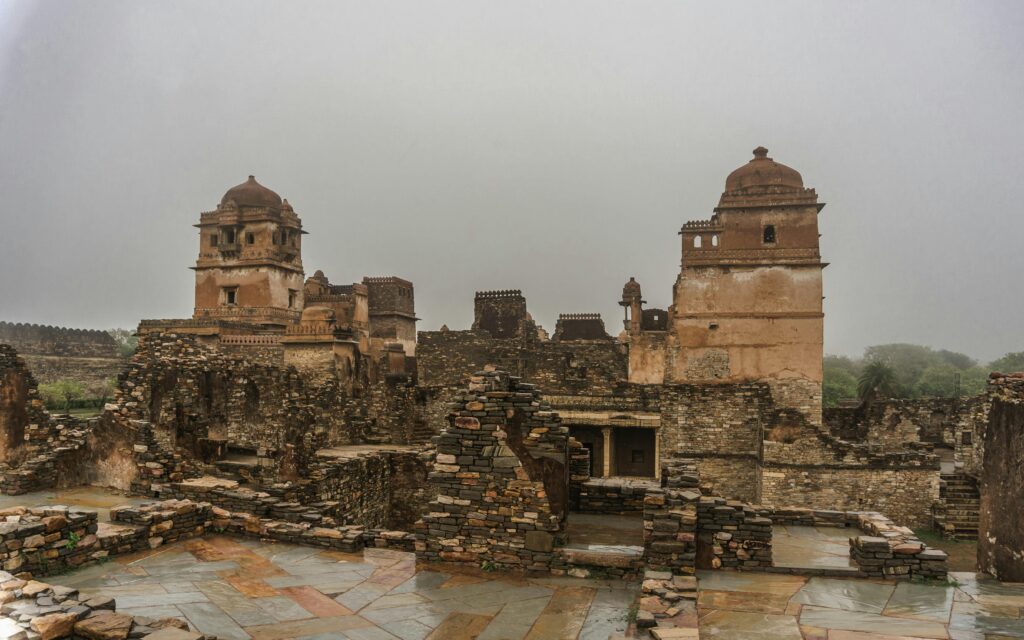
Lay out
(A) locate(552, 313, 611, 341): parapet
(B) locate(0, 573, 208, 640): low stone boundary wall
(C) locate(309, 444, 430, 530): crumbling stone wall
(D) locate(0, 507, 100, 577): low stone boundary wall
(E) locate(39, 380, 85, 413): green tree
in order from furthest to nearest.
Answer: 1. (A) locate(552, 313, 611, 341): parapet
2. (E) locate(39, 380, 85, 413): green tree
3. (C) locate(309, 444, 430, 530): crumbling stone wall
4. (D) locate(0, 507, 100, 577): low stone boundary wall
5. (B) locate(0, 573, 208, 640): low stone boundary wall

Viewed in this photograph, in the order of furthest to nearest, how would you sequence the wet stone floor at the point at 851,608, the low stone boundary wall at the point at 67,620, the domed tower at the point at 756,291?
the domed tower at the point at 756,291
the wet stone floor at the point at 851,608
the low stone boundary wall at the point at 67,620

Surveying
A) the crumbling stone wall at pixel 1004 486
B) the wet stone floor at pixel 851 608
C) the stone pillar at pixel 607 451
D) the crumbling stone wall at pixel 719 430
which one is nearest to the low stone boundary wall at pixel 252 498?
the wet stone floor at pixel 851 608

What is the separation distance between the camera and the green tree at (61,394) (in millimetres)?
27406

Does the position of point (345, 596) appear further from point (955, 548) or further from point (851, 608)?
point (955, 548)

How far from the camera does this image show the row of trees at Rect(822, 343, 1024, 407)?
131 ft

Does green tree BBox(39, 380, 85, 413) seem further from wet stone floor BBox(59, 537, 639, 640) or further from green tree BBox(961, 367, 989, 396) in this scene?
green tree BBox(961, 367, 989, 396)

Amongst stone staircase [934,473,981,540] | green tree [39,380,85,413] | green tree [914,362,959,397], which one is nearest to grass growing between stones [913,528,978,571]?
stone staircase [934,473,981,540]

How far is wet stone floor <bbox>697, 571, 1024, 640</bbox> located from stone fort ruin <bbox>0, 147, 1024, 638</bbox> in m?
0.34

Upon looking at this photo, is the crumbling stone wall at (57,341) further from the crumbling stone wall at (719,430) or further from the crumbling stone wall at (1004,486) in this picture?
the crumbling stone wall at (1004,486)

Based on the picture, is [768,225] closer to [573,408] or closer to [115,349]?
[573,408]

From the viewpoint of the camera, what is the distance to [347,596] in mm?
6488

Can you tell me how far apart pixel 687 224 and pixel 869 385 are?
21.5 metres

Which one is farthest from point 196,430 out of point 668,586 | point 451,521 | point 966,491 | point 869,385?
point 869,385

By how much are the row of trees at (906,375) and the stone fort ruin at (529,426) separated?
12.8m
